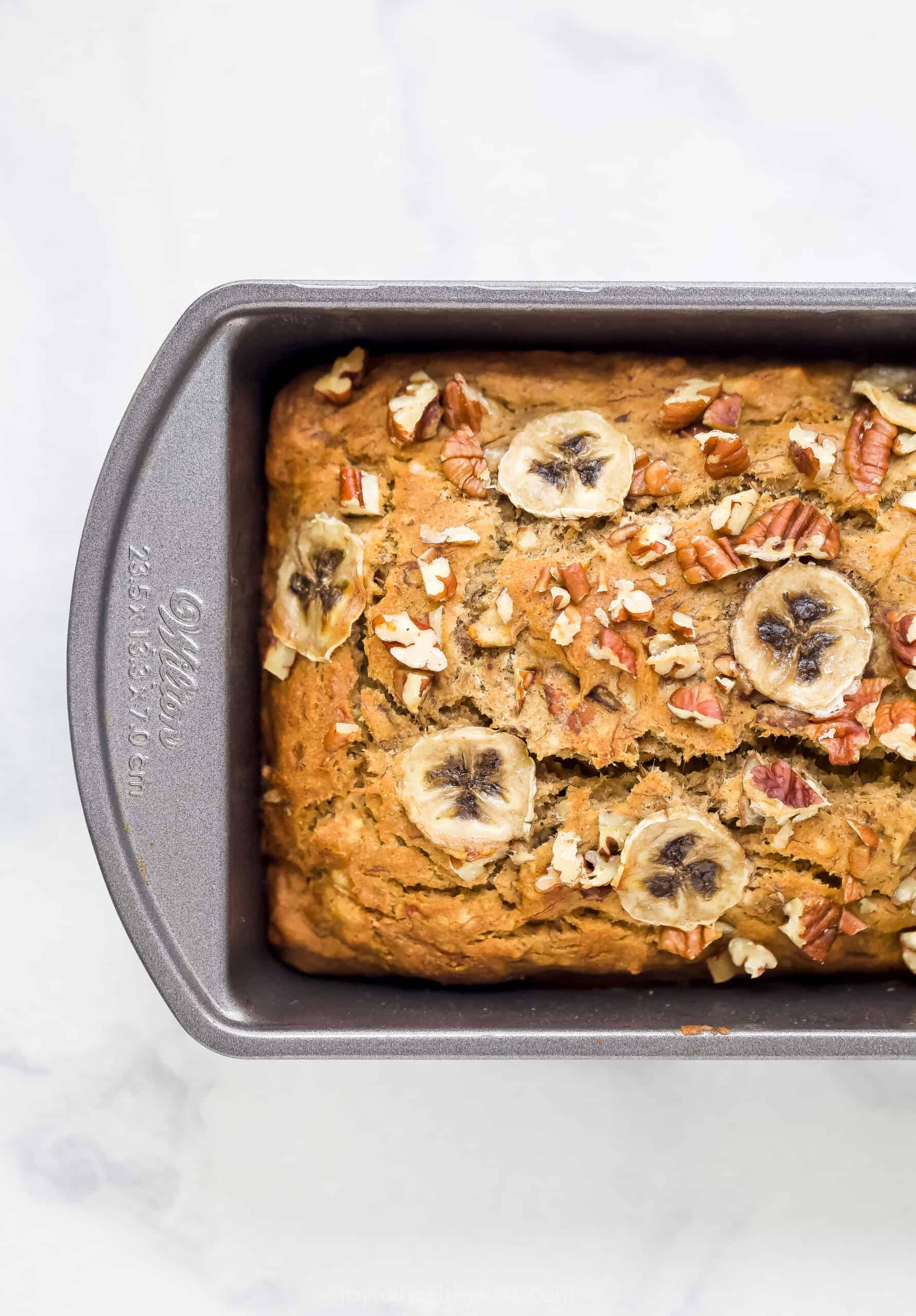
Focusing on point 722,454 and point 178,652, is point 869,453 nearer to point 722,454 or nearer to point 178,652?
point 722,454

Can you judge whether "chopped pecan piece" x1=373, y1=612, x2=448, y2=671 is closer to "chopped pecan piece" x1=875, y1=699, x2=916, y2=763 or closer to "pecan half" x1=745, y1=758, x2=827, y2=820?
"pecan half" x1=745, y1=758, x2=827, y2=820

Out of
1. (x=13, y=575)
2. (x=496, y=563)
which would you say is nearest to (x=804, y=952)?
(x=496, y=563)

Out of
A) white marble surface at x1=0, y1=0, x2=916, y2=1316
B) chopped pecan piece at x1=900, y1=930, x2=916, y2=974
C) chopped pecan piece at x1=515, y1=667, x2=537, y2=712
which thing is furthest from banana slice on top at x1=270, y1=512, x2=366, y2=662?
chopped pecan piece at x1=900, y1=930, x2=916, y2=974

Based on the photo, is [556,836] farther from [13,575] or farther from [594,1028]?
[13,575]

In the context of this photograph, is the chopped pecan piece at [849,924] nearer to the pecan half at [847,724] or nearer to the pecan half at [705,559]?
the pecan half at [847,724]

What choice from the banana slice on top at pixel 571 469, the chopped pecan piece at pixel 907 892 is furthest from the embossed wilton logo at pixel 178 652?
the chopped pecan piece at pixel 907 892

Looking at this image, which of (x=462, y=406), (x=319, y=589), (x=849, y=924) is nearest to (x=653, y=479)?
(x=462, y=406)
